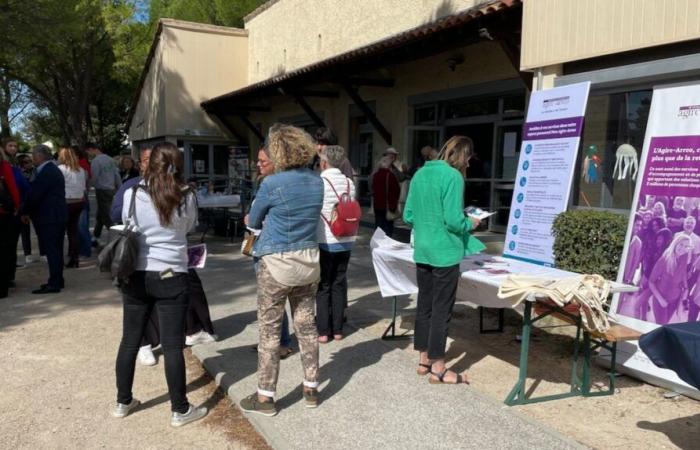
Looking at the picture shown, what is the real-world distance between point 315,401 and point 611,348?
208 cm

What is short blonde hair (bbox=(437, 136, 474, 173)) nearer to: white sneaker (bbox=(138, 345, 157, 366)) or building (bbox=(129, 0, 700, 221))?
building (bbox=(129, 0, 700, 221))

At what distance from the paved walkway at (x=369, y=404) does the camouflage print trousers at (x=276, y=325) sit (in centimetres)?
24

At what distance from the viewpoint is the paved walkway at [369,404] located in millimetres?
3217

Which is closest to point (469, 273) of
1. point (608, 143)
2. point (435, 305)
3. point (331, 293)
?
point (435, 305)

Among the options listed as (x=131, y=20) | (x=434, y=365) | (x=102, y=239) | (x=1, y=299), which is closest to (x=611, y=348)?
(x=434, y=365)

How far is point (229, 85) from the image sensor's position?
21.4 metres

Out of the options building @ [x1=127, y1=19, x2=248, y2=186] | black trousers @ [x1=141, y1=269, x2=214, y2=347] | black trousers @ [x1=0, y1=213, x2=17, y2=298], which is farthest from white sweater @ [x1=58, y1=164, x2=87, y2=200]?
building @ [x1=127, y1=19, x2=248, y2=186]

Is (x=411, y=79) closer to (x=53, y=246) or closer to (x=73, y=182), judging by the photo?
(x=73, y=182)

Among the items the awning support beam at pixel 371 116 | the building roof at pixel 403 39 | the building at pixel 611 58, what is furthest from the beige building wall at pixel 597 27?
the awning support beam at pixel 371 116

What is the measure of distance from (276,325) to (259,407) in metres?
0.54

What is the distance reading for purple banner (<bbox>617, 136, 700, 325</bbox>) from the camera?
13.4 feet

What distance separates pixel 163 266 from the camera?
3.39 metres

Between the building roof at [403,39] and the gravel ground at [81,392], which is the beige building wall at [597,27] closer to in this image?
the building roof at [403,39]

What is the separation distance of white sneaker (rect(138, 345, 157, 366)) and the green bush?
3896mm
